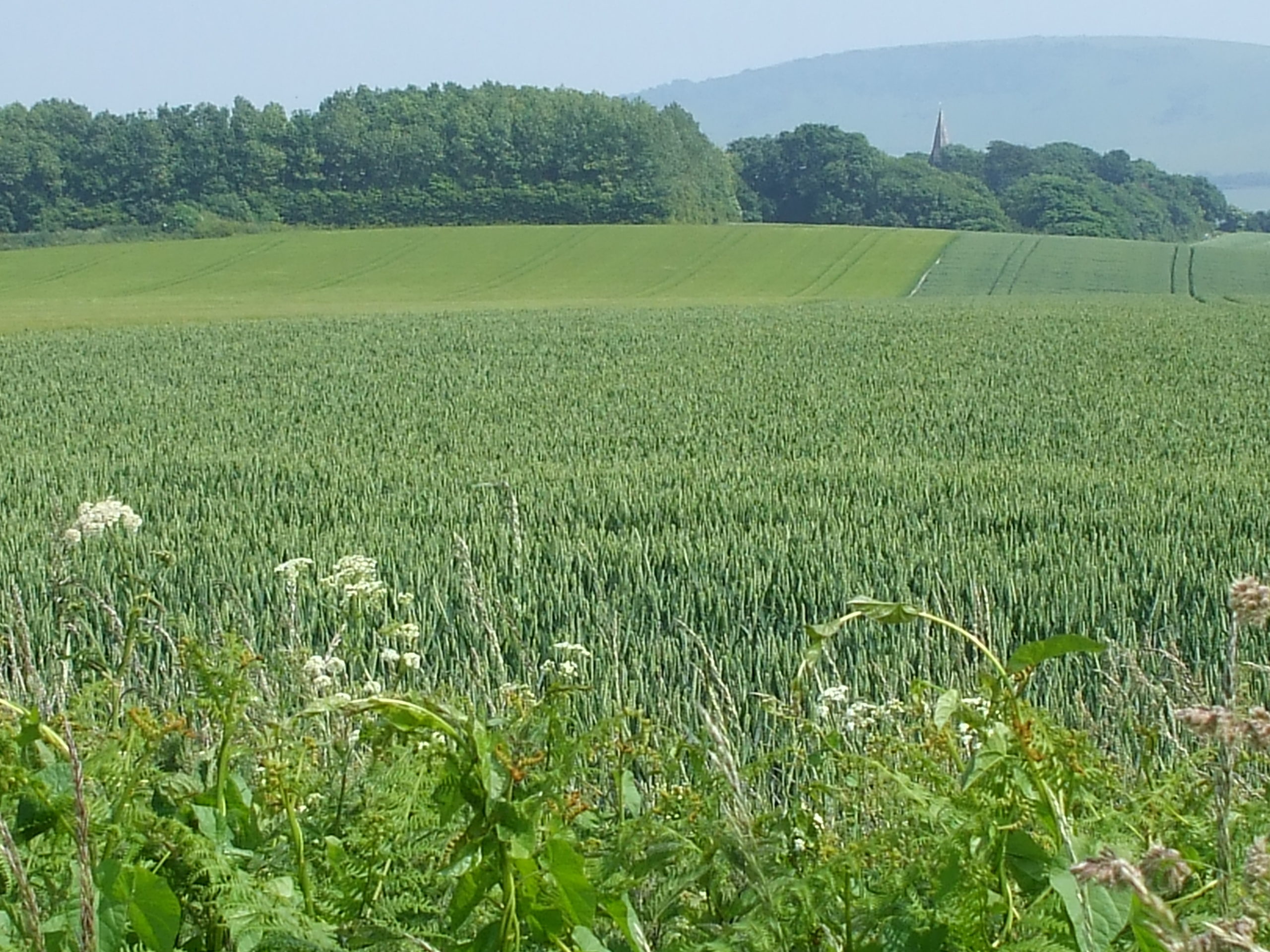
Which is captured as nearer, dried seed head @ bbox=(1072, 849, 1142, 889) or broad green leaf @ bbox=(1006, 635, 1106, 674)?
dried seed head @ bbox=(1072, 849, 1142, 889)

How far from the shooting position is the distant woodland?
8188 cm

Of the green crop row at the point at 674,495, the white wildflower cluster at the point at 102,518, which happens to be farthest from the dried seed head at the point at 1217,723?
the white wildflower cluster at the point at 102,518

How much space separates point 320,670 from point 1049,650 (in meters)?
1.52

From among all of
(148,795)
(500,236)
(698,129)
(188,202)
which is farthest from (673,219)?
(148,795)

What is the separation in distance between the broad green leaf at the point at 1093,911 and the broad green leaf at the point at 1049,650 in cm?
23

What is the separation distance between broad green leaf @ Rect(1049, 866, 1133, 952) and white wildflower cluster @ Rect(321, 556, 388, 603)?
59.6 inches

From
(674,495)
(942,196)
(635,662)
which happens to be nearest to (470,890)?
(635,662)

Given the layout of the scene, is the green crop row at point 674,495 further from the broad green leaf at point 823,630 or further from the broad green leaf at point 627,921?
the broad green leaf at point 823,630

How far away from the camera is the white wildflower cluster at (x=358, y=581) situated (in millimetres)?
2648

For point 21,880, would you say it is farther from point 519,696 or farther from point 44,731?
point 519,696

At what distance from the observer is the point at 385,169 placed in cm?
8594

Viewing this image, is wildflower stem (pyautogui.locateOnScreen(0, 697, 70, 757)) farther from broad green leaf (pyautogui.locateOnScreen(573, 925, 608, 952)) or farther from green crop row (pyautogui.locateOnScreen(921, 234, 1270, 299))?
green crop row (pyautogui.locateOnScreen(921, 234, 1270, 299))

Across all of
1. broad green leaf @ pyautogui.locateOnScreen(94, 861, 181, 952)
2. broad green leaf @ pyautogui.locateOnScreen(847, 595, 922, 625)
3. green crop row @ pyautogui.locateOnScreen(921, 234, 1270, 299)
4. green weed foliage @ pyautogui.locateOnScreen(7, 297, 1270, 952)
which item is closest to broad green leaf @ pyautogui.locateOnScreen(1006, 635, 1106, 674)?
green weed foliage @ pyautogui.locateOnScreen(7, 297, 1270, 952)

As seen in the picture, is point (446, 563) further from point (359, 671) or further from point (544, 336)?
point (544, 336)
